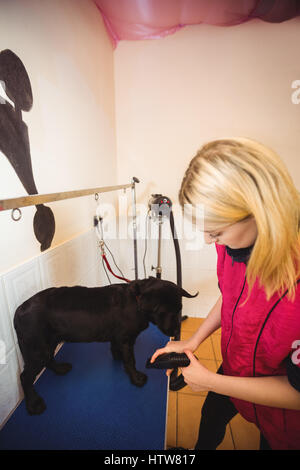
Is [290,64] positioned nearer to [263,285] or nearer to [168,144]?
[168,144]

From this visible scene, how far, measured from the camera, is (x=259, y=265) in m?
0.53

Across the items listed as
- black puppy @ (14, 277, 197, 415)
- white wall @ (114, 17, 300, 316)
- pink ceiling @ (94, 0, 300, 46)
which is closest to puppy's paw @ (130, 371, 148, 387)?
black puppy @ (14, 277, 197, 415)

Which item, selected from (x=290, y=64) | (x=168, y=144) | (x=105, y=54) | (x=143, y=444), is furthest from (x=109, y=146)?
(x=143, y=444)

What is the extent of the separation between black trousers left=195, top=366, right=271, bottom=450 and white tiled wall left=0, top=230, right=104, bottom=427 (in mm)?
821

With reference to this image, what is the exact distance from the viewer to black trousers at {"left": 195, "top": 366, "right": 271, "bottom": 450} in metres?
0.80

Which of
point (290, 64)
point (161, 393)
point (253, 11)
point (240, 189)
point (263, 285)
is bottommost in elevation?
point (161, 393)

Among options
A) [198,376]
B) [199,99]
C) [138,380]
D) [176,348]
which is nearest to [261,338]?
[198,376]

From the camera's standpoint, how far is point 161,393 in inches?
37.0

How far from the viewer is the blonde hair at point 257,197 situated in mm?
481

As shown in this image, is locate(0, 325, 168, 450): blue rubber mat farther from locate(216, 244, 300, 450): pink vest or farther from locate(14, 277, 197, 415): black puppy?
locate(216, 244, 300, 450): pink vest

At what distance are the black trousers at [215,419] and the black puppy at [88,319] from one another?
295mm

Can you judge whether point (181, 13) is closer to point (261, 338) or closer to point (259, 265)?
point (259, 265)

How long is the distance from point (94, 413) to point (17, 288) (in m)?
0.61
